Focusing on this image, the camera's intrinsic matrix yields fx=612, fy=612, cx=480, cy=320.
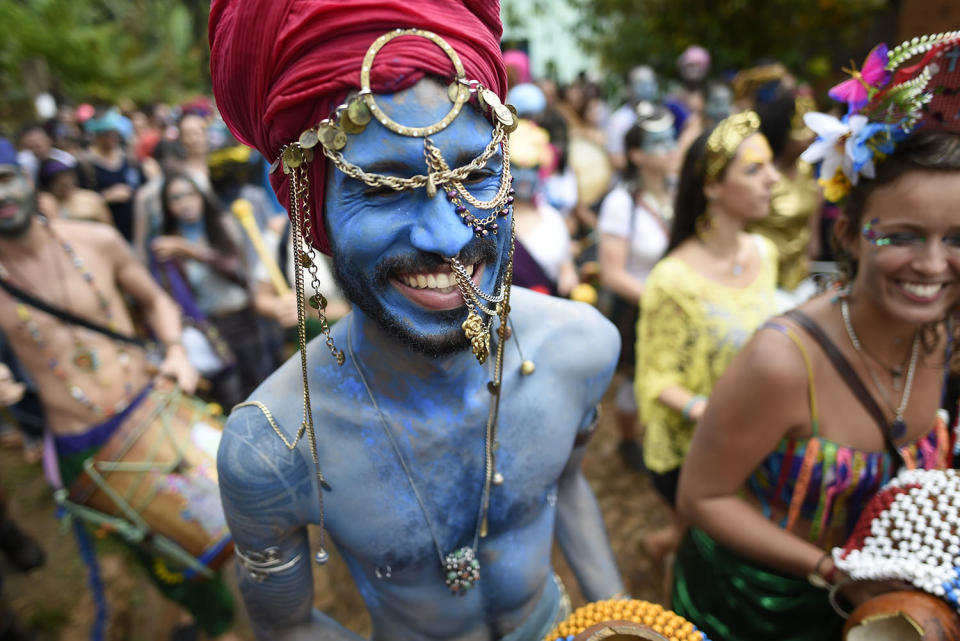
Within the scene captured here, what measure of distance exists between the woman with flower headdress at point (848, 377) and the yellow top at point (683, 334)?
82 cm

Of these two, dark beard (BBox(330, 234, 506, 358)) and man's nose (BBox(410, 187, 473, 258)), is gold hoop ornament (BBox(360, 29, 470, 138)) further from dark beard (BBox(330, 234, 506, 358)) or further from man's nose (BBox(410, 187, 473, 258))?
dark beard (BBox(330, 234, 506, 358))

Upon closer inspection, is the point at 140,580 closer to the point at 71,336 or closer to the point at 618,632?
the point at 71,336

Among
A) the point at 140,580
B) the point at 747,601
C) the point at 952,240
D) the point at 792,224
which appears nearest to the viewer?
the point at 952,240

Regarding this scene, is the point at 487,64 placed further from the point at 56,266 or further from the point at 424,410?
the point at 56,266

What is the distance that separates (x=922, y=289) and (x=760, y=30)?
1179cm

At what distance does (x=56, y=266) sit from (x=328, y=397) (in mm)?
2355

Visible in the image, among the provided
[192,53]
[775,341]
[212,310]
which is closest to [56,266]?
[212,310]

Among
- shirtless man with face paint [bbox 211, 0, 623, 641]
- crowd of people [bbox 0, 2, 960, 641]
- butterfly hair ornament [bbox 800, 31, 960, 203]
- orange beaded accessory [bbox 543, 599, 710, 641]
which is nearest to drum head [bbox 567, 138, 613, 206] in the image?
crowd of people [bbox 0, 2, 960, 641]

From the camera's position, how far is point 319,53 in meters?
1.02

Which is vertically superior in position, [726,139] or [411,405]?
[726,139]

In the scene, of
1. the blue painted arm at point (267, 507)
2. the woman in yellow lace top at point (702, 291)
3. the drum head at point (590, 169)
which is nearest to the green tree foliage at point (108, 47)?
the drum head at point (590, 169)

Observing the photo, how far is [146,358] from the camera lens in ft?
10.3

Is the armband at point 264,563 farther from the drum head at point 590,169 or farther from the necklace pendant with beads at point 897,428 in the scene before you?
the drum head at point 590,169

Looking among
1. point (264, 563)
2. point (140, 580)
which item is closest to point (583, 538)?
point (264, 563)
